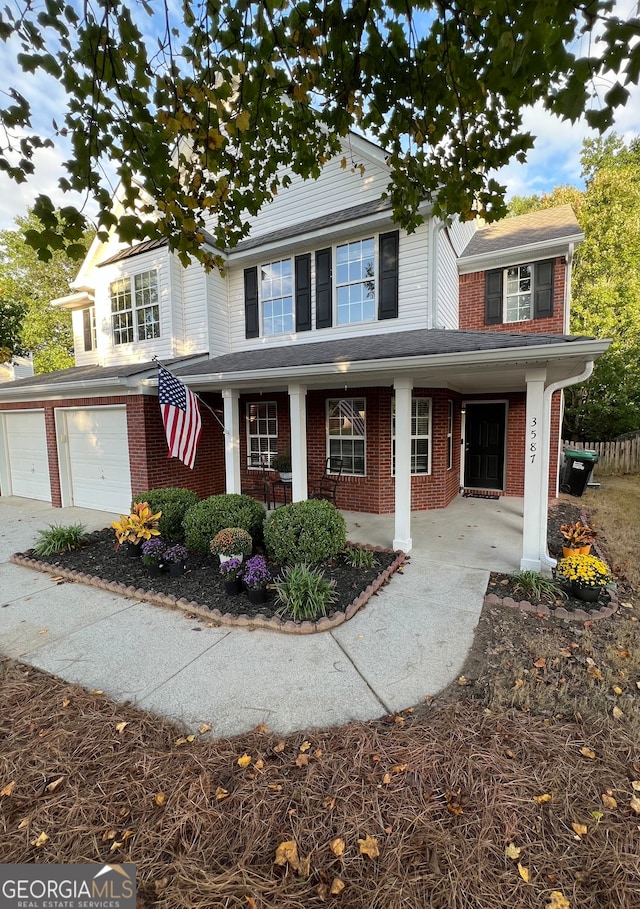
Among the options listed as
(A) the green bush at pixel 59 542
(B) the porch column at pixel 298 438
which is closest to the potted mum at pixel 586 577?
(B) the porch column at pixel 298 438

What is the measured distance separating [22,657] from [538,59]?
19.2 feet

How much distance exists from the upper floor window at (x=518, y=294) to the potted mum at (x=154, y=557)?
29.0 ft

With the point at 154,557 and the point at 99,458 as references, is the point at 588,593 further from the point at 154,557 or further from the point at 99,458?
the point at 99,458

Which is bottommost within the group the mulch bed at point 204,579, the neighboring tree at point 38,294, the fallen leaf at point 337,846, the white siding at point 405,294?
the mulch bed at point 204,579

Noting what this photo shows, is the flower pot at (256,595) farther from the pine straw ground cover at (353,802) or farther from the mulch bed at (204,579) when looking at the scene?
the pine straw ground cover at (353,802)

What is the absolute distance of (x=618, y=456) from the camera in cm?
1373

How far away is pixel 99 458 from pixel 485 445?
9.48 m

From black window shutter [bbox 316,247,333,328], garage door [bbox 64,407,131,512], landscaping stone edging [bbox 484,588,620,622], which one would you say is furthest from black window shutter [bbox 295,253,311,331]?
landscaping stone edging [bbox 484,588,620,622]

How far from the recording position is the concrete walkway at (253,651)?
287 centimetres

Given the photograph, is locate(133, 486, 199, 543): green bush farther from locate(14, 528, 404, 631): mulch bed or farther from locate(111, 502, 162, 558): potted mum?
locate(14, 528, 404, 631): mulch bed

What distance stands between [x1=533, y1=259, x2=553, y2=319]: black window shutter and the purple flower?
339 inches

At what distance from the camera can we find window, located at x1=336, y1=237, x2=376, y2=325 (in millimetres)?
7707

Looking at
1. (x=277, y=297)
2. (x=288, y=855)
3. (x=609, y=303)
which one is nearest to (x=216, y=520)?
(x=288, y=855)

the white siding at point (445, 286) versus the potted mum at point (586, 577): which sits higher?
the white siding at point (445, 286)
